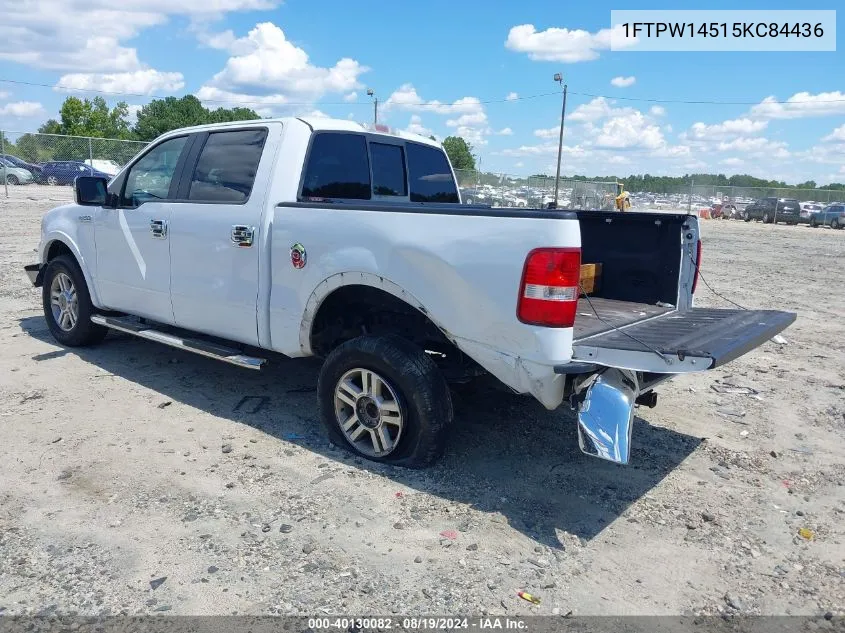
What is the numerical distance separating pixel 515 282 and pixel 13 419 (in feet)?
12.2

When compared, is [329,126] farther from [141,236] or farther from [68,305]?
[68,305]

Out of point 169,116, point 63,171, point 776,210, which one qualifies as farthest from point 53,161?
point 169,116

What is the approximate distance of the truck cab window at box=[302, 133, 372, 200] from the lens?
455 centimetres

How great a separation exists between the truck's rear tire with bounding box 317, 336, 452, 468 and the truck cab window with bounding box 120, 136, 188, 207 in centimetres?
227

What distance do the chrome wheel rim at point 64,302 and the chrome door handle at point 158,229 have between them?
5.01ft

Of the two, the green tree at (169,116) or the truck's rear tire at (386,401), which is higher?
the green tree at (169,116)

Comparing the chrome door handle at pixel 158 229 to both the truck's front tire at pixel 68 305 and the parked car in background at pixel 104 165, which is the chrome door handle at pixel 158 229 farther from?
the parked car in background at pixel 104 165

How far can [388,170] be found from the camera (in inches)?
205

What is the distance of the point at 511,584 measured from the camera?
9.68ft

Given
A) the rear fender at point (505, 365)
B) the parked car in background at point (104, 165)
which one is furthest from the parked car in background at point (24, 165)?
the rear fender at point (505, 365)

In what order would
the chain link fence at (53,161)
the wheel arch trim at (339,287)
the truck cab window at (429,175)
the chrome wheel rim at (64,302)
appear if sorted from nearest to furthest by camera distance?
the wheel arch trim at (339,287), the truck cab window at (429,175), the chrome wheel rim at (64,302), the chain link fence at (53,161)

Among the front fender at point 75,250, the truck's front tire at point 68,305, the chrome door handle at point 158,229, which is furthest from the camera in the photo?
the truck's front tire at point 68,305

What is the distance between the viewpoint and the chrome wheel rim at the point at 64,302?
6.20 m

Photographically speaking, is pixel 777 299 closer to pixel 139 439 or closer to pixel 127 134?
pixel 139 439
